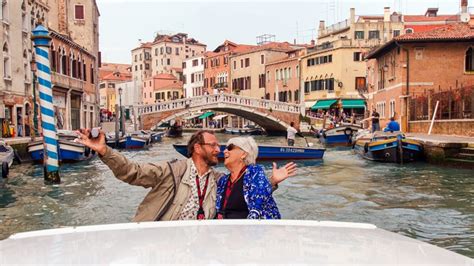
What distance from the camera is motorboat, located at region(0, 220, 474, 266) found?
4.14ft

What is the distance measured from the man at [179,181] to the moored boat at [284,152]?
33.2 ft

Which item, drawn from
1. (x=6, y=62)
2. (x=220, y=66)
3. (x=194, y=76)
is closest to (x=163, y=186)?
(x=6, y=62)

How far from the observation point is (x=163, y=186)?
8.46 ft

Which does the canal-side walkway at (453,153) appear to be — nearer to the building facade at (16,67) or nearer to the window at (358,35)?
the building facade at (16,67)

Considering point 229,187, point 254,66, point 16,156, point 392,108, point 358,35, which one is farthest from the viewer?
point 254,66

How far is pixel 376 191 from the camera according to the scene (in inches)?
323

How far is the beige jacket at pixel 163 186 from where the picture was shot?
8.23ft

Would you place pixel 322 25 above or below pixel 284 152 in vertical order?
above

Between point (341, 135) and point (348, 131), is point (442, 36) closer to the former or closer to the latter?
point (348, 131)

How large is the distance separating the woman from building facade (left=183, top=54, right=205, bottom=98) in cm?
4449

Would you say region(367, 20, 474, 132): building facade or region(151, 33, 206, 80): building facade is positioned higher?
region(151, 33, 206, 80): building facade

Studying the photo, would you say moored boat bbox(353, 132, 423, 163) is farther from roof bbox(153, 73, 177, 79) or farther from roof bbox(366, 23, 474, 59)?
roof bbox(153, 73, 177, 79)

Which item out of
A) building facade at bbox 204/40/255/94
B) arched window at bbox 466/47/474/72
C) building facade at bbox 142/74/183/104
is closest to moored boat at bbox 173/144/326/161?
arched window at bbox 466/47/474/72

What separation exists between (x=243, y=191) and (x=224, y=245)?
3.50ft
